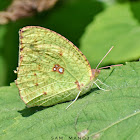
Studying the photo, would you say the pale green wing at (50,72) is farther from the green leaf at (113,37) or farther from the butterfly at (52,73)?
the green leaf at (113,37)

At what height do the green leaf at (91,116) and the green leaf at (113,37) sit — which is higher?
the green leaf at (113,37)

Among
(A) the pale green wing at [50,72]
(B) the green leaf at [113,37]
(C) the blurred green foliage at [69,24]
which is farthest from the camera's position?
(C) the blurred green foliage at [69,24]

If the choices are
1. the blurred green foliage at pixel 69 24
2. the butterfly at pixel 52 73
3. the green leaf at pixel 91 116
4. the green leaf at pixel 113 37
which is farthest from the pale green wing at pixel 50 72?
the blurred green foliage at pixel 69 24

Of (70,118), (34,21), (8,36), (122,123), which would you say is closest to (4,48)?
(8,36)

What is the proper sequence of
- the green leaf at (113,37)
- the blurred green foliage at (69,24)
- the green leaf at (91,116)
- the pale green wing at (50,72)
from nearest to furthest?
the green leaf at (91,116)
the pale green wing at (50,72)
the green leaf at (113,37)
the blurred green foliage at (69,24)

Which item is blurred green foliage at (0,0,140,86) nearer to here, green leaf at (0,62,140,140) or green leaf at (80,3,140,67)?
green leaf at (80,3,140,67)

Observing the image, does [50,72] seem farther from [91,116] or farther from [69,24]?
[69,24]

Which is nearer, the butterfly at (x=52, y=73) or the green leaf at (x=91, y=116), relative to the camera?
the green leaf at (x=91, y=116)

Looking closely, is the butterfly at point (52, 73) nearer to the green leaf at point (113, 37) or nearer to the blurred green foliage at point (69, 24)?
the green leaf at point (113, 37)
